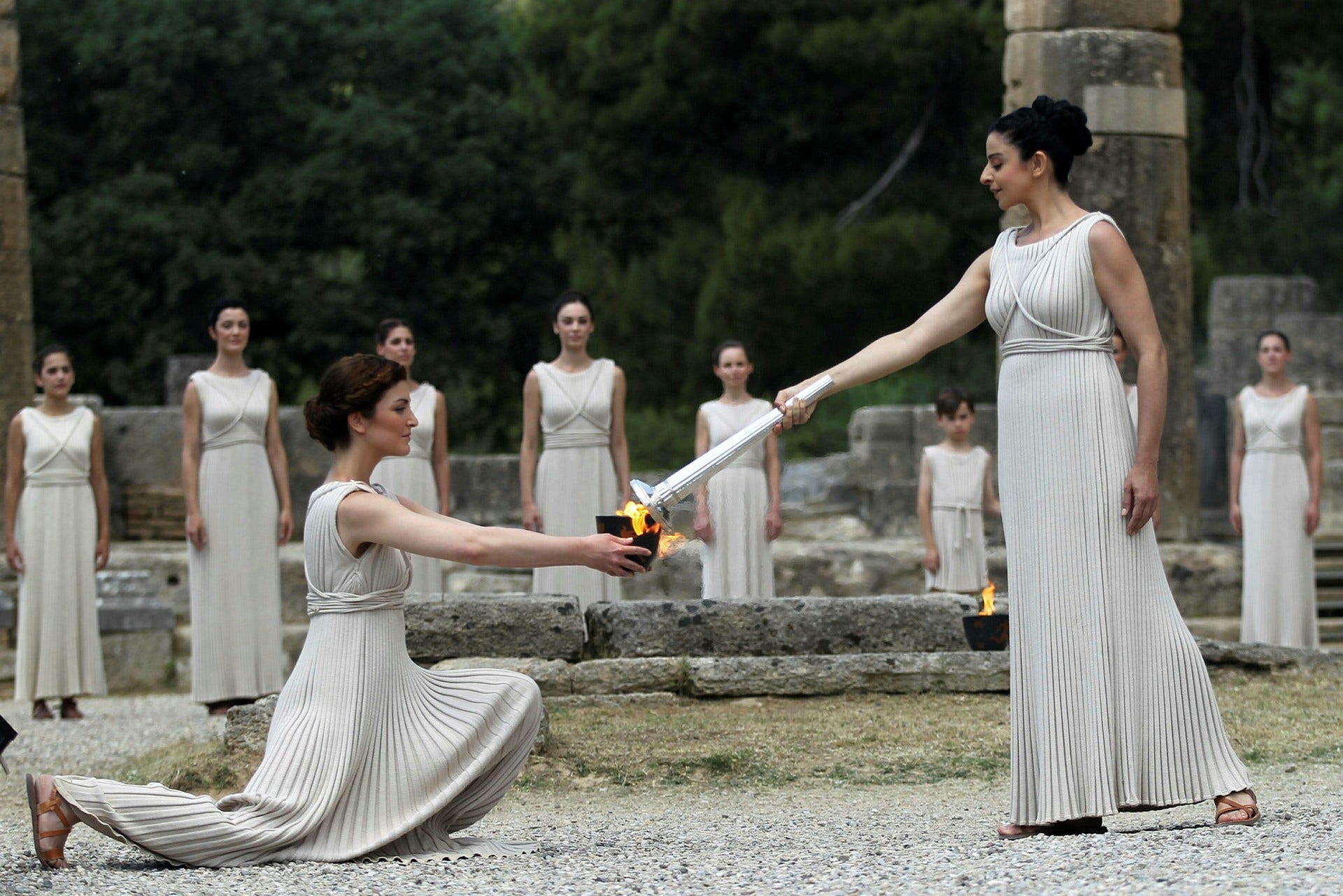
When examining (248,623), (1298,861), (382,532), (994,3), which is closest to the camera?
(1298,861)

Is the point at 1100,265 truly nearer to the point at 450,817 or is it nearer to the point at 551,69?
the point at 450,817

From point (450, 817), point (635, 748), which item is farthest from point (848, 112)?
point (450, 817)

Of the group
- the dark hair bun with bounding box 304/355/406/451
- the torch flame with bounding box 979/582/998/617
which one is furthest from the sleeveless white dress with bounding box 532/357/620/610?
the dark hair bun with bounding box 304/355/406/451

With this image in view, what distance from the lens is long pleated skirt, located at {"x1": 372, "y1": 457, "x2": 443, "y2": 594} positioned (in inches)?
391

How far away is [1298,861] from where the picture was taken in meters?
4.18

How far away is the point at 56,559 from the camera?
9.91m

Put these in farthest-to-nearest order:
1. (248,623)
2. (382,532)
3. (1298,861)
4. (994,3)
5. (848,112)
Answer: (848,112), (994,3), (248,623), (382,532), (1298,861)

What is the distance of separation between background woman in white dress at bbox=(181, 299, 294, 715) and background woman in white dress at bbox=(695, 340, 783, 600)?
7.62ft

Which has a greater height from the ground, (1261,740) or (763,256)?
(763,256)

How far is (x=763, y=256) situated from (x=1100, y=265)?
19.2 m

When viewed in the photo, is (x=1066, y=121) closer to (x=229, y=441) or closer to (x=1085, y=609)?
(x=1085, y=609)

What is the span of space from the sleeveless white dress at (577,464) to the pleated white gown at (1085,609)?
4.72 metres

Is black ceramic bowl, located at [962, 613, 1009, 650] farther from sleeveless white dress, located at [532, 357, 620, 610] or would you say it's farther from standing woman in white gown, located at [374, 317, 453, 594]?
standing woman in white gown, located at [374, 317, 453, 594]

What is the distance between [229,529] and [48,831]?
4547mm
